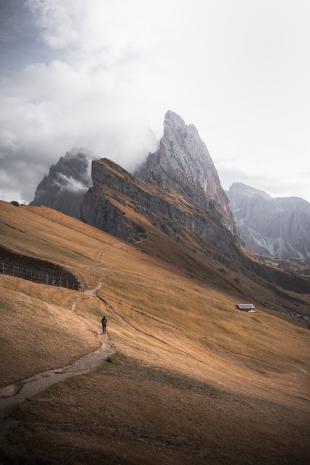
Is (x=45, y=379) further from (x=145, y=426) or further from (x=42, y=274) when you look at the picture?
(x=42, y=274)

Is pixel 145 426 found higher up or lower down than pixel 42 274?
lower down

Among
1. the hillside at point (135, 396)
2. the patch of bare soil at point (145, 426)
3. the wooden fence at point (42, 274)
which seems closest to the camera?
the patch of bare soil at point (145, 426)

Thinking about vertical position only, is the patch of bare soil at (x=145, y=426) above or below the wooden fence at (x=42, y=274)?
below

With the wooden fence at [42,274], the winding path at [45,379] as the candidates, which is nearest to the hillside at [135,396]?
the winding path at [45,379]

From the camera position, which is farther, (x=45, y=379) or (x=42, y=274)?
(x=42, y=274)

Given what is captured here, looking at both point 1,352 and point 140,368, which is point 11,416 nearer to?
point 1,352

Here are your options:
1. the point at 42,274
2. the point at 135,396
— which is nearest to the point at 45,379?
the point at 135,396

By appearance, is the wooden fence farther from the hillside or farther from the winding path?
the winding path

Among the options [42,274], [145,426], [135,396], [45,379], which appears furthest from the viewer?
[42,274]

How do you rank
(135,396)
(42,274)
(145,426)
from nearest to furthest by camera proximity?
(145,426)
(135,396)
(42,274)

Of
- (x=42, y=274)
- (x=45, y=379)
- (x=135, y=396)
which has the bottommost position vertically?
(x=135, y=396)

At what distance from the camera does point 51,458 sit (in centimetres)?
1983

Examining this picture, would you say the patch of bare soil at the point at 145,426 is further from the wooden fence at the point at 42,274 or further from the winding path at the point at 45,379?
the wooden fence at the point at 42,274

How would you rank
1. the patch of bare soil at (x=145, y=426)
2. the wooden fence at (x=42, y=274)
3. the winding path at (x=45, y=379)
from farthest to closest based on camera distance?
1. the wooden fence at (x=42, y=274)
2. the winding path at (x=45, y=379)
3. the patch of bare soil at (x=145, y=426)
